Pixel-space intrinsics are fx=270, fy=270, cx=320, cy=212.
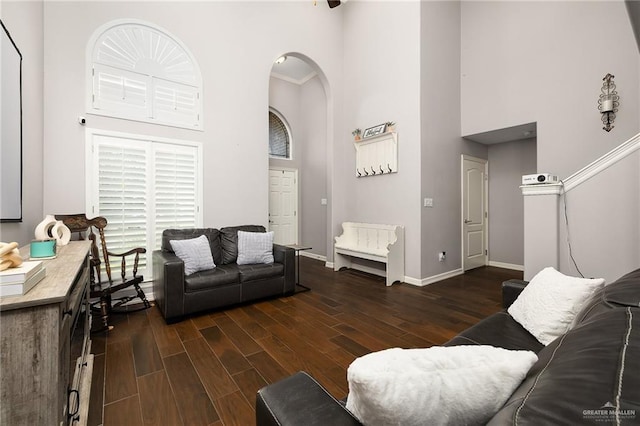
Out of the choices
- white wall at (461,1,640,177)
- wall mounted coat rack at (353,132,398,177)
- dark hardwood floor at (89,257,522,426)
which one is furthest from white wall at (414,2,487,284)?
dark hardwood floor at (89,257,522,426)

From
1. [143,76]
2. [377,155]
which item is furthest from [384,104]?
[143,76]

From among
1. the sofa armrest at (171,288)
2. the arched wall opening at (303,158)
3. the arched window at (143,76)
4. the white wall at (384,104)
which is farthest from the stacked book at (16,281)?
the arched wall opening at (303,158)

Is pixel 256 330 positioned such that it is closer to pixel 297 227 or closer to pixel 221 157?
pixel 221 157

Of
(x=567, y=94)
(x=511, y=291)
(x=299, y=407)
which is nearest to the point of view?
(x=299, y=407)

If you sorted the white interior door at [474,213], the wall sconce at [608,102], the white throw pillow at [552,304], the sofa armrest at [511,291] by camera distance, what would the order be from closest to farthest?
the white throw pillow at [552,304] → the sofa armrest at [511,291] → the wall sconce at [608,102] → the white interior door at [474,213]

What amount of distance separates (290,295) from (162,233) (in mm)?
1828

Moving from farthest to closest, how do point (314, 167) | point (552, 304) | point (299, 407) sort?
point (314, 167)
point (552, 304)
point (299, 407)

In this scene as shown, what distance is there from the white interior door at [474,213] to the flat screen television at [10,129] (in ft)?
17.9

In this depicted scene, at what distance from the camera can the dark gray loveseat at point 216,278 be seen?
9.05 feet

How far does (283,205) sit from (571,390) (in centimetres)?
616

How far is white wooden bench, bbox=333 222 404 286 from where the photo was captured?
4.14m

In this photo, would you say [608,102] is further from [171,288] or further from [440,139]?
[171,288]

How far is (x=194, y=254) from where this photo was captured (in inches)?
122

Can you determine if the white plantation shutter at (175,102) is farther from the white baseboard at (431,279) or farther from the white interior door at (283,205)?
the white baseboard at (431,279)
